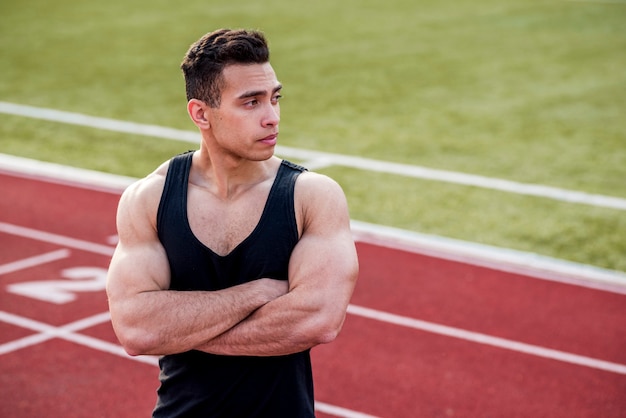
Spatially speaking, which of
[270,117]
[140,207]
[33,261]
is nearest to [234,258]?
[140,207]

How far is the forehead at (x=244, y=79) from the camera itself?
3201 millimetres

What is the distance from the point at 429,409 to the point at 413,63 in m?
13.3

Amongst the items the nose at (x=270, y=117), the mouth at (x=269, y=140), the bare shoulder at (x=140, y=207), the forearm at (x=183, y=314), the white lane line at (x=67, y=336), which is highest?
the nose at (x=270, y=117)

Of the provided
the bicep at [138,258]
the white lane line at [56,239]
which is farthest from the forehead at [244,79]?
the white lane line at [56,239]

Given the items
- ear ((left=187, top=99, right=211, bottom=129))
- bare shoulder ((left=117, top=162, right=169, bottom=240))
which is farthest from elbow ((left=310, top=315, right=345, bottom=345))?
ear ((left=187, top=99, right=211, bottom=129))

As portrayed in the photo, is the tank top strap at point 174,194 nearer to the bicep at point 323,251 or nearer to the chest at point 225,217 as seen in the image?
the chest at point 225,217

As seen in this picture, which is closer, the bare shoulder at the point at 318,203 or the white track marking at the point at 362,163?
the bare shoulder at the point at 318,203

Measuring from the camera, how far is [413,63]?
61.3 ft

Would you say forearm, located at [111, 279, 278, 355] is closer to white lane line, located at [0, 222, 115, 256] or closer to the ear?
the ear

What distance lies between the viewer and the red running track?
6.11 metres

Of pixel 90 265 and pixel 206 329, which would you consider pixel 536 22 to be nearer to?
pixel 90 265

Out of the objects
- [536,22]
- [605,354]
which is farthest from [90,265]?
[536,22]

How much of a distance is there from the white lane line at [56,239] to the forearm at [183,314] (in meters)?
5.42

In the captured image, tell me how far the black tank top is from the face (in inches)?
6.8
